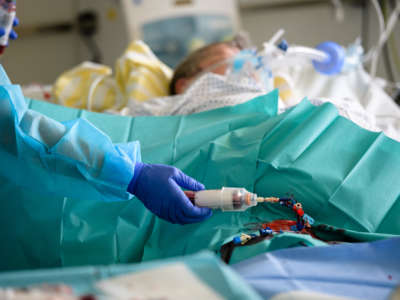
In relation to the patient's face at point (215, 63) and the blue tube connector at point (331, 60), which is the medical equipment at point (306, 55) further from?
the patient's face at point (215, 63)

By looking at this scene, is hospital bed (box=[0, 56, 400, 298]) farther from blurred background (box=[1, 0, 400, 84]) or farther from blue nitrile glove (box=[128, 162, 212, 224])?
blurred background (box=[1, 0, 400, 84])

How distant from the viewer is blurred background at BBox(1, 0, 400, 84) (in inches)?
121

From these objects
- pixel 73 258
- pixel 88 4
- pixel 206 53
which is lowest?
pixel 73 258

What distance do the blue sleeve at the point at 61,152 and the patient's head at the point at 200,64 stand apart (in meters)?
0.96

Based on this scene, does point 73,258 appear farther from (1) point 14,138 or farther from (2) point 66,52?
(2) point 66,52

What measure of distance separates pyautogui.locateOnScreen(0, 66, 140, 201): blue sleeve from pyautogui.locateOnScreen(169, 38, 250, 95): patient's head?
0.96m

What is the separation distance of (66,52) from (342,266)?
343cm

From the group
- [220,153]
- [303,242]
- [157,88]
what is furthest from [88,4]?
[303,242]

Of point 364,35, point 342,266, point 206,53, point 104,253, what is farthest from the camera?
point 364,35

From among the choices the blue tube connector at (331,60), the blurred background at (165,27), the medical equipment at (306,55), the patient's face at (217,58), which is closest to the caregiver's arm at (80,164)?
the medical equipment at (306,55)

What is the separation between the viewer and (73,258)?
111 centimetres

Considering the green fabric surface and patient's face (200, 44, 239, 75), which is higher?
patient's face (200, 44, 239, 75)

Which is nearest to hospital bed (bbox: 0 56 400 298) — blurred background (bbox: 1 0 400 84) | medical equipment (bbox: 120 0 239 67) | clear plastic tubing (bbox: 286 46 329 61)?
clear plastic tubing (bbox: 286 46 329 61)

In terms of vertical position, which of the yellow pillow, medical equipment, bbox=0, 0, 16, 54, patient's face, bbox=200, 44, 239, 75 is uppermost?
medical equipment, bbox=0, 0, 16, 54
